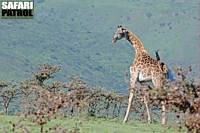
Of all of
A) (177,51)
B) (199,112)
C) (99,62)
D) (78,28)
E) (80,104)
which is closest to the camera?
(199,112)

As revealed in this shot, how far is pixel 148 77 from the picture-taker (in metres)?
19.1

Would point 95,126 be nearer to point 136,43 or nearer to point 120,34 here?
point 136,43

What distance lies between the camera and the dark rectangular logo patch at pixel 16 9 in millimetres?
18562

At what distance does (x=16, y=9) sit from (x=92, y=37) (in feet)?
499

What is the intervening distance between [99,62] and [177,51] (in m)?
18.8

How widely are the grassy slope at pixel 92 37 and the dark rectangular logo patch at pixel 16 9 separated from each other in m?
92.8

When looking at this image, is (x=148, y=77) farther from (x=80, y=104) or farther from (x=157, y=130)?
(x=80, y=104)

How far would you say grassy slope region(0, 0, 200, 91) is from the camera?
431ft

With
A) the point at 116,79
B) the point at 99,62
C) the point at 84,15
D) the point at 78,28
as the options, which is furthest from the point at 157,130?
the point at 84,15

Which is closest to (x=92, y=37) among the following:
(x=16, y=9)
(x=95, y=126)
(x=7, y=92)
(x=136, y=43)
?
(x=7, y=92)

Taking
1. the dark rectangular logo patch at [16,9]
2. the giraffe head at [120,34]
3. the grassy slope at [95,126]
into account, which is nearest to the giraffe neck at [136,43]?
the giraffe head at [120,34]

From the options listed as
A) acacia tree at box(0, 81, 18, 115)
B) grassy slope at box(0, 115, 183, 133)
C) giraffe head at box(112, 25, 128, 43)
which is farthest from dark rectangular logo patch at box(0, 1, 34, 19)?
acacia tree at box(0, 81, 18, 115)

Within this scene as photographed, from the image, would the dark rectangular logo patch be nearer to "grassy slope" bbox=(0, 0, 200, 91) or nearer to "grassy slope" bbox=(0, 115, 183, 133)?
"grassy slope" bbox=(0, 115, 183, 133)

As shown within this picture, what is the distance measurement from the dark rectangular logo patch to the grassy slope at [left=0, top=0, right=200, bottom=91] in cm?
9282
